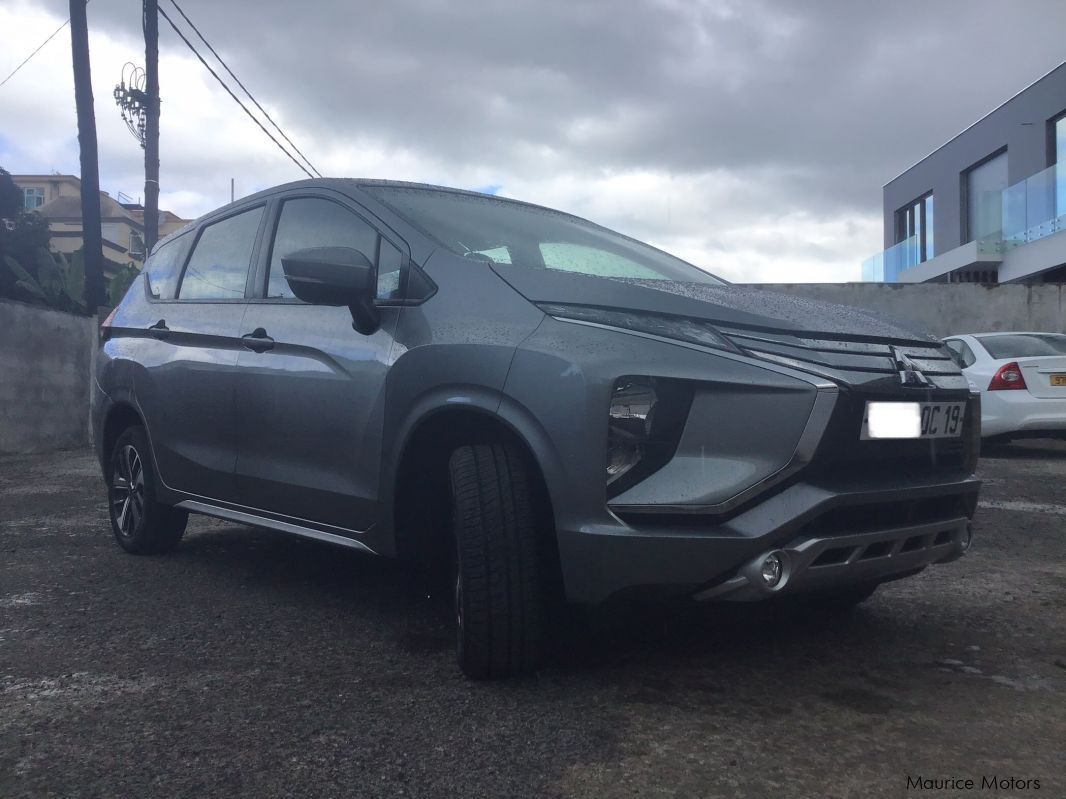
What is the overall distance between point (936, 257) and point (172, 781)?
26972mm

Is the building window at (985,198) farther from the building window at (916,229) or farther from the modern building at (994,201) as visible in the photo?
the building window at (916,229)

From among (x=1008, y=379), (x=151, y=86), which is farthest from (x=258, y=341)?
(x=151, y=86)

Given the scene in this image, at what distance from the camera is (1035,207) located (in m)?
20.7

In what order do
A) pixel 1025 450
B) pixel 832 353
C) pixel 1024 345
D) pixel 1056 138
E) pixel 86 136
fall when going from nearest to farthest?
pixel 832 353
pixel 1024 345
pixel 1025 450
pixel 86 136
pixel 1056 138

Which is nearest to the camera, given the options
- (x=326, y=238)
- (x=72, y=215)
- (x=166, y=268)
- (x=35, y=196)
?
(x=326, y=238)

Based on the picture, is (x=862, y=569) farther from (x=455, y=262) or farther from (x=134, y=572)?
(x=134, y=572)

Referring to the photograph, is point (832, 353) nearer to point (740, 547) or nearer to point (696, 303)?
point (696, 303)

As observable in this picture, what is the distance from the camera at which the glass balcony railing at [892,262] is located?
2681cm

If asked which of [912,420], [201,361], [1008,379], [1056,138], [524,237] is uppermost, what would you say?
[1056,138]

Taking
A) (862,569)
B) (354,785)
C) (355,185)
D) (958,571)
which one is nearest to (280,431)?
(355,185)

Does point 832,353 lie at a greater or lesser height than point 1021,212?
lesser

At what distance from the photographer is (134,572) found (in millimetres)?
4570

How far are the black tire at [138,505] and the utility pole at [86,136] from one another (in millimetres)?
8926

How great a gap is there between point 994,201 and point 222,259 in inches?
863
